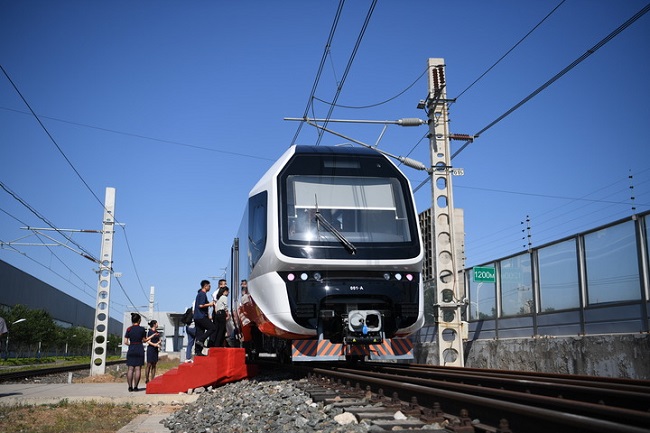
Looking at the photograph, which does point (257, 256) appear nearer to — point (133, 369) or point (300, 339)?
point (300, 339)

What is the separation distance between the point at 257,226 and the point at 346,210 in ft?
5.07

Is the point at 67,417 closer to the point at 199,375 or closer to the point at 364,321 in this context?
the point at 199,375

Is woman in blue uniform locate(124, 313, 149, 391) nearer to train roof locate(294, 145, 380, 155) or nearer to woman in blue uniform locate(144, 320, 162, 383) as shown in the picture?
woman in blue uniform locate(144, 320, 162, 383)

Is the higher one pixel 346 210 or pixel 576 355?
pixel 346 210

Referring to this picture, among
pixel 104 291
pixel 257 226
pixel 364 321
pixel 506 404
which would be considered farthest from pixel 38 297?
pixel 506 404

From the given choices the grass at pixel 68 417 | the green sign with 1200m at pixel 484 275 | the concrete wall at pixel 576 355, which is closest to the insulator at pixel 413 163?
the green sign with 1200m at pixel 484 275

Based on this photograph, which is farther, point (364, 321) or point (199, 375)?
point (199, 375)

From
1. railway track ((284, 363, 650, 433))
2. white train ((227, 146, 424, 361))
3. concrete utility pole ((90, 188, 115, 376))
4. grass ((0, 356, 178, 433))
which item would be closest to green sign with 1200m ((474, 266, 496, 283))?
white train ((227, 146, 424, 361))

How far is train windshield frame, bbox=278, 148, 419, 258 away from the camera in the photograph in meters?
9.69

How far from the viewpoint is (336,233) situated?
976 centimetres

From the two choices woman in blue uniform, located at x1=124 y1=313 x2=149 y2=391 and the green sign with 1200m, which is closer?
woman in blue uniform, located at x1=124 y1=313 x2=149 y2=391

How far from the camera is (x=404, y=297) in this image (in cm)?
979

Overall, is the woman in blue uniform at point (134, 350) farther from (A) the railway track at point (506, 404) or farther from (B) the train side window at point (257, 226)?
(A) the railway track at point (506, 404)

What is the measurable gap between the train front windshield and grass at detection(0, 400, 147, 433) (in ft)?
11.3
